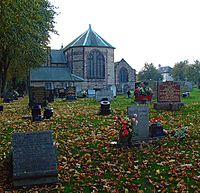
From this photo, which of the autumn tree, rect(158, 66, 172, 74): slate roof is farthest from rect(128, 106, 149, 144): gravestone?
rect(158, 66, 172, 74): slate roof

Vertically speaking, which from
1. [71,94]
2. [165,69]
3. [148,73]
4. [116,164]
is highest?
[165,69]

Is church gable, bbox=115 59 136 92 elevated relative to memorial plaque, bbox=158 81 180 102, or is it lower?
elevated

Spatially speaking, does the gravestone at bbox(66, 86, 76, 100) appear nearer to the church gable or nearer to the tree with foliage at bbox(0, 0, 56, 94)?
the tree with foliage at bbox(0, 0, 56, 94)

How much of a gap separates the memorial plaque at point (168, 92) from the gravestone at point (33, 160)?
1248 cm

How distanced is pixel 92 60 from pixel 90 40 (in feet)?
13.1

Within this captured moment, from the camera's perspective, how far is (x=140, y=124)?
9680 mm

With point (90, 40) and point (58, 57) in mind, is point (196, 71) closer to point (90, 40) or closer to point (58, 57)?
point (90, 40)

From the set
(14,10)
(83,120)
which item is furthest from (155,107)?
(14,10)

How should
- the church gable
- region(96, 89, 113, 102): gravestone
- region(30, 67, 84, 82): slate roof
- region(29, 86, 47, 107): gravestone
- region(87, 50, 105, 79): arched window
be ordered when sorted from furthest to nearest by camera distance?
1. the church gable
2. region(87, 50, 105, 79): arched window
3. region(30, 67, 84, 82): slate roof
4. region(96, 89, 113, 102): gravestone
5. region(29, 86, 47, 107): gravestone

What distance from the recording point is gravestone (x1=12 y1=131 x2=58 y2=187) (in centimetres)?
632

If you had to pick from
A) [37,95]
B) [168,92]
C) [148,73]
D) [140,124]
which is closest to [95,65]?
[148,73]

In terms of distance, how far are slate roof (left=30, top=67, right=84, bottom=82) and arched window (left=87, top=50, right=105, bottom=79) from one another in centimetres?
332

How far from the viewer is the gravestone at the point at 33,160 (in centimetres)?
632

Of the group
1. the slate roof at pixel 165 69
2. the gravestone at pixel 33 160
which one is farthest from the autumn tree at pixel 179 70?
the gravestone at pixel 33 160
